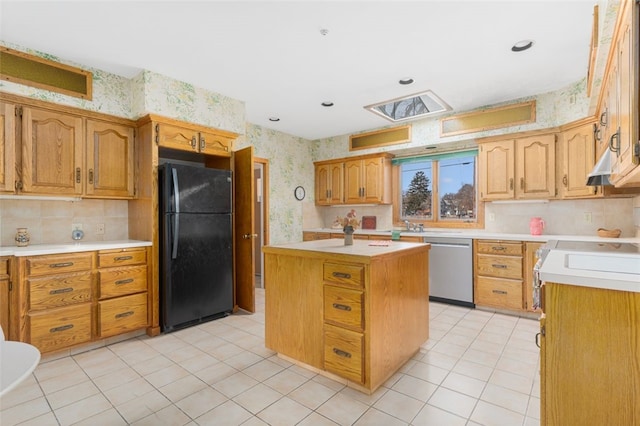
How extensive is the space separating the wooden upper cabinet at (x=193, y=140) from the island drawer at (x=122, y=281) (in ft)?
4.11

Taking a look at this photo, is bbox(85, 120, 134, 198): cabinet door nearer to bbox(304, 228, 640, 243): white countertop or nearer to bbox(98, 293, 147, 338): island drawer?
bbox(98, 293, 147, 338): island drawer

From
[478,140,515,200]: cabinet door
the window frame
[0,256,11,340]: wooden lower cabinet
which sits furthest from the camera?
the window frame

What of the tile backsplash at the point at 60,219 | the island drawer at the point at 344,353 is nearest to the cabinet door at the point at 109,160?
the tile backsplash at the point at 60,219

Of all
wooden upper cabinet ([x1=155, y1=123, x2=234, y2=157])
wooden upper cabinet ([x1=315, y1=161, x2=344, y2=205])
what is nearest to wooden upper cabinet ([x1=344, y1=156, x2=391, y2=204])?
wooden upper cabinet ([x1=315, y1=161, x2=344, y2=205])

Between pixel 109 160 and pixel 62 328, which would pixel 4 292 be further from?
pixel 109 160

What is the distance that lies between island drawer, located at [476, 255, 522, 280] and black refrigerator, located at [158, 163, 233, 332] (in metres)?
2.97

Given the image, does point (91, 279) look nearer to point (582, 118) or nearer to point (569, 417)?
point (569, 417)

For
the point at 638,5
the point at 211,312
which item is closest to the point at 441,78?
the point at 638,5

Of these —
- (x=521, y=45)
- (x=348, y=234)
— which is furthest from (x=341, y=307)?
(x=521, y=45)

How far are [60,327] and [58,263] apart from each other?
0.52 meters

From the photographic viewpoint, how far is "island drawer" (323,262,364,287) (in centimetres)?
Answer: 201

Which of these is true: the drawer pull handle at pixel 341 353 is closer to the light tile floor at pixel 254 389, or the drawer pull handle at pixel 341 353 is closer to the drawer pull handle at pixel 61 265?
the light tile floor at pixel 254 389

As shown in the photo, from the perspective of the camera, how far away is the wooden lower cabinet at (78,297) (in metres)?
2.40

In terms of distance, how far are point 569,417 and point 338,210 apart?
4.70 metres
